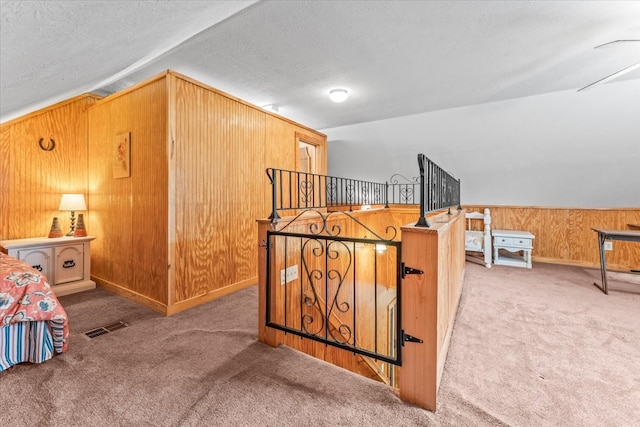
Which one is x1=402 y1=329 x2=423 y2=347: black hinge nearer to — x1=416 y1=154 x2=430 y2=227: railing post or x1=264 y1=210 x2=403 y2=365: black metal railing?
x1=264 y1=210 x2=403 y2=365: black metal railing

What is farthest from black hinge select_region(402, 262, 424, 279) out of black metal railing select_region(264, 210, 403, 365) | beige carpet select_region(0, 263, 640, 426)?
beige carpet select_region(0, 263, 640, 426)

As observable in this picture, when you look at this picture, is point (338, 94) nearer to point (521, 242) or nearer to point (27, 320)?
point (521, 242)

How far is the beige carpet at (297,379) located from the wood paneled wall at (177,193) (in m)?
0.49

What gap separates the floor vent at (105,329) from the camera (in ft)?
6.91

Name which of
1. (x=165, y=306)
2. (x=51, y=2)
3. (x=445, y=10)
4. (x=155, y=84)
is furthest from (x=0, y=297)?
(x=445, y=10)

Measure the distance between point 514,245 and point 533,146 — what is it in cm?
155

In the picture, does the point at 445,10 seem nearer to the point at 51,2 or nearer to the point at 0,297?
the point at 51,2

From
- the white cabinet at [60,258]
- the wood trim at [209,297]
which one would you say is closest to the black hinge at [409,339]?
the wood trim at [209,297]

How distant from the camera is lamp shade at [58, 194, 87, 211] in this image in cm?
315

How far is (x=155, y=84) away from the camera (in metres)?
2.60

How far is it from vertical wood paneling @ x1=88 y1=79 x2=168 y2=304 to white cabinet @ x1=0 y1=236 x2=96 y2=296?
0.15m

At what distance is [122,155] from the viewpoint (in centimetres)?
297

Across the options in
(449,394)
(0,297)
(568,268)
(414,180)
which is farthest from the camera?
(414,180)

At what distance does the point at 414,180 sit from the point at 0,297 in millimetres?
5261
